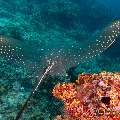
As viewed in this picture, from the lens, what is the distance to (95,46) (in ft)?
24.3

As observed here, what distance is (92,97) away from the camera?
597cm

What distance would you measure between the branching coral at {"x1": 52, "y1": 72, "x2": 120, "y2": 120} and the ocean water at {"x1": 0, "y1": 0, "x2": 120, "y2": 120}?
453mm

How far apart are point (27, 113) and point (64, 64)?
204 centimetres

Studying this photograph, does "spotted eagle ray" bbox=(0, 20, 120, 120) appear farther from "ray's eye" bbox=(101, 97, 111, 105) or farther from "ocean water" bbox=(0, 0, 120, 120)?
"ray's eye" bbox=(101, 97, 111, 105)

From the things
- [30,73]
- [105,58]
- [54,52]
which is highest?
[54,52]

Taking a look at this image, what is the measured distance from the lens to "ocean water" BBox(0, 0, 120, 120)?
22.4 ft

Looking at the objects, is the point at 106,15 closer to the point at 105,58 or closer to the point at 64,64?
the point at 105,58

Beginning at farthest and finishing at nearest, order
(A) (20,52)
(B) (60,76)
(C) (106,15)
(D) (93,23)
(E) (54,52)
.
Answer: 1. (C) (106,15)
2. (D) (93,23)
3. (B) (60,76)
4. (E) (54,52)
5. (A) (20,52)

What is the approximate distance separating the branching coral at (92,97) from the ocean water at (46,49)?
0.45 meters

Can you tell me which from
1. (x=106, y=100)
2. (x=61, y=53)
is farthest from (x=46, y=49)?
(x=106, y=100)

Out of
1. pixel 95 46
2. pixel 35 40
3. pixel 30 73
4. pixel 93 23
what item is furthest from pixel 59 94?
pixel 93 23

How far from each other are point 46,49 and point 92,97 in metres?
4.52

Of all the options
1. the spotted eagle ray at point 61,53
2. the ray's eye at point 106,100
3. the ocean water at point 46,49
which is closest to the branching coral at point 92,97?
the ray's eye at point 106,100

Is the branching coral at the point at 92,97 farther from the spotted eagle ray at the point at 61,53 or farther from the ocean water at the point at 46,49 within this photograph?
the spotted eagle ray at the point at 61,53
